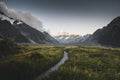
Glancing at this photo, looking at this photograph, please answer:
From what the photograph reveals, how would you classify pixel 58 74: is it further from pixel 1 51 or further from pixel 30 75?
pixel 1 51

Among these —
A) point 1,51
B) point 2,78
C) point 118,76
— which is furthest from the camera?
point 1,51

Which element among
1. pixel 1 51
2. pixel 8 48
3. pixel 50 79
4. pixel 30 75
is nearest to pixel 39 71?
pixel 30 75

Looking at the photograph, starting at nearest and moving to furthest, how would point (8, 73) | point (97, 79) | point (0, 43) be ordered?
point (8, 73) → point (97, 79) → point (0, 43)

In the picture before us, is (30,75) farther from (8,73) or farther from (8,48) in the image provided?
(8,48)

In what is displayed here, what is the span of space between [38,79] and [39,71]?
9.05 metres

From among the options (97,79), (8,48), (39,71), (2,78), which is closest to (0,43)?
(8,48)

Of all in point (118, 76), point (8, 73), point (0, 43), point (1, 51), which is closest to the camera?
point (8, 73)

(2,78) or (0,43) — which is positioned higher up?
(0,43)

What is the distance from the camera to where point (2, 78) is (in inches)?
1849

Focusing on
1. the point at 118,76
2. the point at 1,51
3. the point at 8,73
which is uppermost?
the point at 1,51

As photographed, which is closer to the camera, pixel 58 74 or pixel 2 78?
pixel 2 78

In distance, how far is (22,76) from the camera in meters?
49.5

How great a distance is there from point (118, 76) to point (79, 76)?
16.8 meters

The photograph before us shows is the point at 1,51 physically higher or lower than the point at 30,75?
higher
